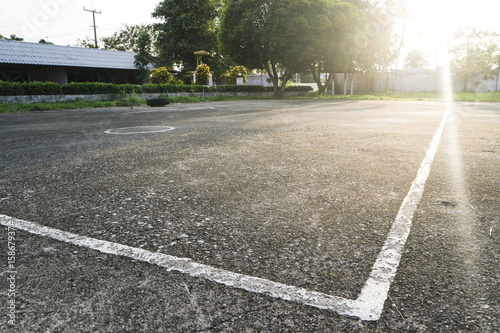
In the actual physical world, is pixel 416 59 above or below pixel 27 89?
above

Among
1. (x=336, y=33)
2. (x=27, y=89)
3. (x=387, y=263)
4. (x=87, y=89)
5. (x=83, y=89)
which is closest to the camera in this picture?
(x=387, y=263)

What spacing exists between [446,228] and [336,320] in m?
1.15

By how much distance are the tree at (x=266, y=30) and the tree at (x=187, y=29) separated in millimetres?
13552

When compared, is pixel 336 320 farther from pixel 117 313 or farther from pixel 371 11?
pixel 371 11

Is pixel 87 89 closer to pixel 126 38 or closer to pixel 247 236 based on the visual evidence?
pixel 247 236

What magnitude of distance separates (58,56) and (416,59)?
88197mm

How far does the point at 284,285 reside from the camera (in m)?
1.41

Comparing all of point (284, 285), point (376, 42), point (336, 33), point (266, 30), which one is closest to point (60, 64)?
point (266, 30)

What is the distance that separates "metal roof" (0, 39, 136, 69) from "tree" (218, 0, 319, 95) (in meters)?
11.4

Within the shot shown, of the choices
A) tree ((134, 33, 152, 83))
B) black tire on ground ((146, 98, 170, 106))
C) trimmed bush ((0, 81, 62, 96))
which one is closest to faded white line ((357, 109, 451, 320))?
black tire on ground ((146, 98, 170, 106))

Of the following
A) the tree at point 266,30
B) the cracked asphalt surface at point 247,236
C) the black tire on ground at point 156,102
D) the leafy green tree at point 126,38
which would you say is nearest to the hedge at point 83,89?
the tree at point 266,30

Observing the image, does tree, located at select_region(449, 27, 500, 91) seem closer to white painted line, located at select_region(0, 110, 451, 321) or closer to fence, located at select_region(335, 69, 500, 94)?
fence, located at select_region(335, 69, 500, 94)

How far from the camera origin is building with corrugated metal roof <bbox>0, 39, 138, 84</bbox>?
79.6 ft

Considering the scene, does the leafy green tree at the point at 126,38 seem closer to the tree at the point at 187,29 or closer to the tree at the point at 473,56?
the tree at the point at 187,29
